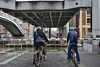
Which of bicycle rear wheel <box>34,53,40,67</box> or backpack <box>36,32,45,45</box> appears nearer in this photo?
bicycle rear wheel <box>34,53,40,67</box>

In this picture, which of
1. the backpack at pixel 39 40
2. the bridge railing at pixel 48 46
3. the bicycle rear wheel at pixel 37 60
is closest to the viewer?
the bicycle rear wheel at pixel 37 60

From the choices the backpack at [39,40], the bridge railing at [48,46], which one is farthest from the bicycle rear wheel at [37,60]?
the bridge railing at [48,46]

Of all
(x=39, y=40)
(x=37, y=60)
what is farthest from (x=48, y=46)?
(x=37, y=60)

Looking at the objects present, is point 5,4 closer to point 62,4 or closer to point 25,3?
point 25,3

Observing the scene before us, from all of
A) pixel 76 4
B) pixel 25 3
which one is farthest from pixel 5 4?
pixel 76 4

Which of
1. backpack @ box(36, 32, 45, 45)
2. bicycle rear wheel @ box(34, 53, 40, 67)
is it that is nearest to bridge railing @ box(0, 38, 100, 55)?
backpack @ box(36, 32, 45, 45)

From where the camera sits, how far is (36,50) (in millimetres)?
5645

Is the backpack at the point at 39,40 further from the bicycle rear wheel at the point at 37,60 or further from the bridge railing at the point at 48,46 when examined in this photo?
the bridge railing at the point at 48,46

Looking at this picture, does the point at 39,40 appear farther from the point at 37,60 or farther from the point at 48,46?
the point at 48,46

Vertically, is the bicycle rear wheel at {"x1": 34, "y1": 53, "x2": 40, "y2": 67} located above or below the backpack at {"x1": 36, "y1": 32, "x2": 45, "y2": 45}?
below

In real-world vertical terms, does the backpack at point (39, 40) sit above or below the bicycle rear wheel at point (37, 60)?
above

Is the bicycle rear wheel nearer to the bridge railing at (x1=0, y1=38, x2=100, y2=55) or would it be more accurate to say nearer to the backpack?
the backpack

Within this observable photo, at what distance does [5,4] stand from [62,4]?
5.64 m

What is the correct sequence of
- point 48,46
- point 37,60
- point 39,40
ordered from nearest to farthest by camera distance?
point 37,60
point 39,40
point 48,46
